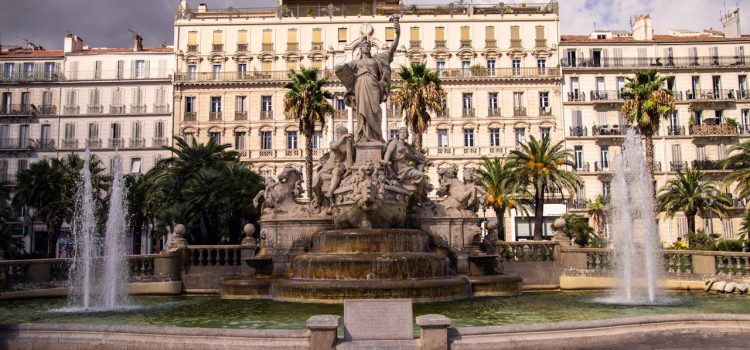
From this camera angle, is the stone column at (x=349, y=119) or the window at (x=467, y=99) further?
the window at (x=467, y=99)

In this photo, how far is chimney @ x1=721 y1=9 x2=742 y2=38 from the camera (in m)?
67.4

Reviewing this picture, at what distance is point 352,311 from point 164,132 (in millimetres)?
56911

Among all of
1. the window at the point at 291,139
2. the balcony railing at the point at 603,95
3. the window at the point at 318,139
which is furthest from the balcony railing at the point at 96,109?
the balcony railing at the point at 603,95

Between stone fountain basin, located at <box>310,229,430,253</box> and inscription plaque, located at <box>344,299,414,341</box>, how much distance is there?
952 cm

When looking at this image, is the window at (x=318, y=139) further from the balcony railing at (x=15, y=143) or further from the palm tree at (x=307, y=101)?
the balcony railing at (x=15, y=143)

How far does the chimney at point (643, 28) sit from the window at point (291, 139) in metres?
34.0

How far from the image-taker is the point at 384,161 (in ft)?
71.2

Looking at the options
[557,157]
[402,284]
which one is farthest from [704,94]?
[402,284]

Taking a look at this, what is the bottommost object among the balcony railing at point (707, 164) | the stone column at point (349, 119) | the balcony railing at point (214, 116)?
the balcony railing at point (707, 164)

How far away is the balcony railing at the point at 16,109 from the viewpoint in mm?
62812

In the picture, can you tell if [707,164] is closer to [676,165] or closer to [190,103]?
[676,165]

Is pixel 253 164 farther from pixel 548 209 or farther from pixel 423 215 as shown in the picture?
pixel 423 215

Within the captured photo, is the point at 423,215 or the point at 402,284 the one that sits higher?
the point at 423,215

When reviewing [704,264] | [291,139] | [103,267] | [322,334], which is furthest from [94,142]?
[322,334]
